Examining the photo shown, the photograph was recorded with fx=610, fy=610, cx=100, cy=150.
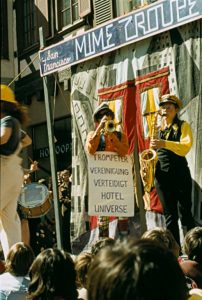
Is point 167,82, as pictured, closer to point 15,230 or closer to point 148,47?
point 148,47

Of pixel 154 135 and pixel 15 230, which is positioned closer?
pixel 15 230

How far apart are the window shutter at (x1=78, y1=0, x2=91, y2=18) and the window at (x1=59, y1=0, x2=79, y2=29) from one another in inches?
19.0

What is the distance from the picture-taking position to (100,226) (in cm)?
724

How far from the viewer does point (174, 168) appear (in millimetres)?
6570

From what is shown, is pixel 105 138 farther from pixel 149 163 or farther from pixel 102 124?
pixel 149 163

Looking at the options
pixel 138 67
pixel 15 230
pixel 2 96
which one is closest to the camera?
pixel 2 96

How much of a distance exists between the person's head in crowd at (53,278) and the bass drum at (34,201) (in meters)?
6.18

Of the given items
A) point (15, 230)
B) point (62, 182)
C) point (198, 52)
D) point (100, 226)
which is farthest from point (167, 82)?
point (15, 230)

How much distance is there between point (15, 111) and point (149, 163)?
144 inches

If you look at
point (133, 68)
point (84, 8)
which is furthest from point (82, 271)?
point (84, 8)

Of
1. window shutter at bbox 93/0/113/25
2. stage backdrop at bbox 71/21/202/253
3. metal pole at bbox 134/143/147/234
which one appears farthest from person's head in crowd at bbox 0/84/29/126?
window shutter at bbox 93/0/113/25

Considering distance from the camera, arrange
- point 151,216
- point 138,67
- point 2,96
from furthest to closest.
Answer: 1. point 138,67
2. point 151,216
3. point 2,96

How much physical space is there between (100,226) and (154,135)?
1.28 m

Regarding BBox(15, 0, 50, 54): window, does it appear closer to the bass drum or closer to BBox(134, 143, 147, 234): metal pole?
the bass drum
